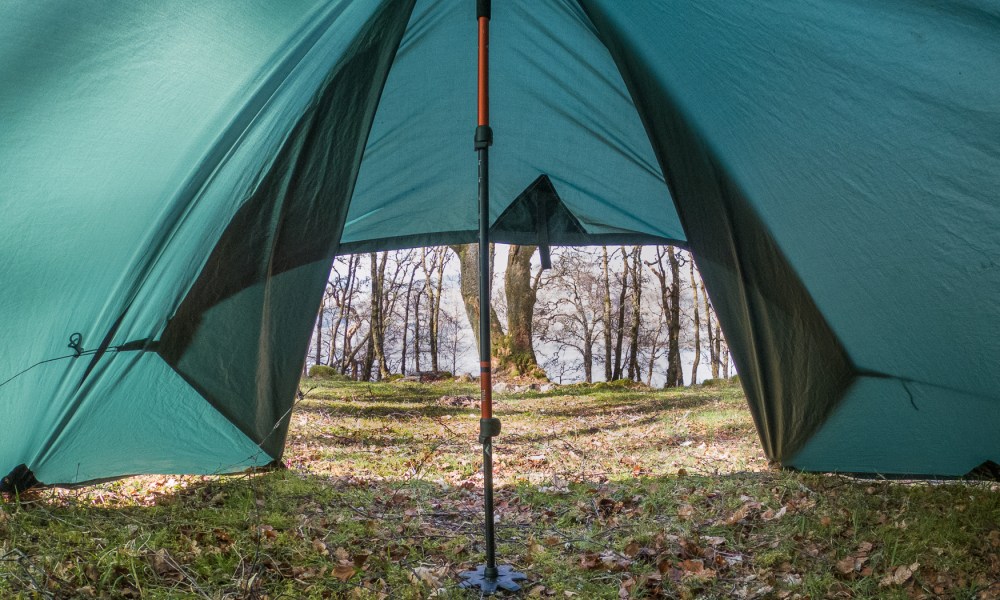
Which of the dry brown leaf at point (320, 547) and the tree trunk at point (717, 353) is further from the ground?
the tree trunk at point (717, 353)

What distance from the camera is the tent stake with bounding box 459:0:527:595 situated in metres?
2.28

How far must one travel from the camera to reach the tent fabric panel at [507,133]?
3.35 meters

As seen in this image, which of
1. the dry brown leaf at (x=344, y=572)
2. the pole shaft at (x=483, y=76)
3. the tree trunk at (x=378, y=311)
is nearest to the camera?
the dry brown leaf at (x=344, y=572)

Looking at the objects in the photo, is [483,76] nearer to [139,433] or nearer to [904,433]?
[139,433]

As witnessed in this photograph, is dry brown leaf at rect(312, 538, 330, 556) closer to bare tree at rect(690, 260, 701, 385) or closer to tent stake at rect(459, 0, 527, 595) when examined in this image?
tent stake at rect(459, 0, 527, 595)

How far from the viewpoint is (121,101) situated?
7.93 feet

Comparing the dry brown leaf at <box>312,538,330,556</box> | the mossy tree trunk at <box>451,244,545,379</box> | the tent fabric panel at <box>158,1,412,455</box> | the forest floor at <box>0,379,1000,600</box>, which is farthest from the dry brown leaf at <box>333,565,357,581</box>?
the mossy tree trunk at <box>451,244,545,379</box>

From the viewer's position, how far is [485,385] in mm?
2402

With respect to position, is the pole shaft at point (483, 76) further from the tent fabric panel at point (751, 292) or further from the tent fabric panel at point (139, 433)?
the tent fabric panel at point (139, 433)

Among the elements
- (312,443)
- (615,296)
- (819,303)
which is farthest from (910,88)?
(615,296)

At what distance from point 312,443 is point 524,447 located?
177cm

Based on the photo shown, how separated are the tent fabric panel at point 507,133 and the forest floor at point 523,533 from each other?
1619 mm

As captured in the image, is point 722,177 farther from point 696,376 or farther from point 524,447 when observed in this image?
point 696,376

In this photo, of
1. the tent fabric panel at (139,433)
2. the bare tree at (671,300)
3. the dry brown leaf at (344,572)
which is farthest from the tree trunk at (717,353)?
the dry brown leaf at (344,572)
